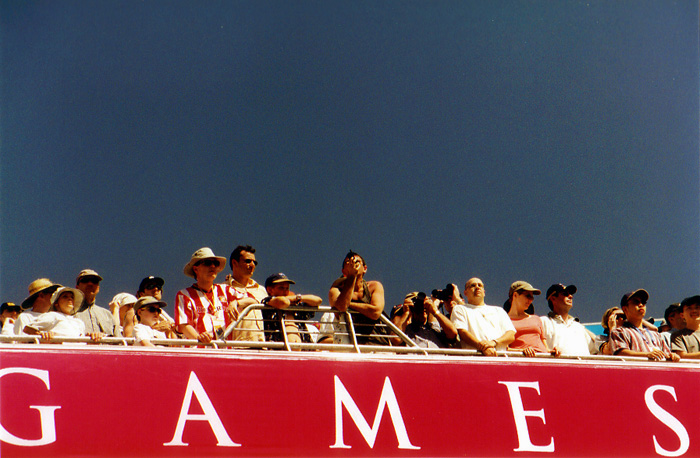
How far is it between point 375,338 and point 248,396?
1.61 metres

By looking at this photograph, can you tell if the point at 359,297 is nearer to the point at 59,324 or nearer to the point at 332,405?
the point at 332,405

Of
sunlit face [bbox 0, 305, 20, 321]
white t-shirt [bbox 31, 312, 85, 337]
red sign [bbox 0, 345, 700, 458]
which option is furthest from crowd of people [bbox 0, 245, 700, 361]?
sunlit face [bbox 0, 305, 20, 321]

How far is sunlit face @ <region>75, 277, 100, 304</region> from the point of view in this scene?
7.84 m

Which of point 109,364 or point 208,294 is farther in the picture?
point 208,294

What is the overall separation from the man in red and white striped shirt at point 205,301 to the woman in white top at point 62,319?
847mm

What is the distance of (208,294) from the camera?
24.0 ft

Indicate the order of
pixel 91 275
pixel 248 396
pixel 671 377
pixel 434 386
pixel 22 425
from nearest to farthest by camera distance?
1. pixel 22 425
2. pixel 248 396
3. pixel 434 386
4. pixel 671 377
5. pixel 91 275

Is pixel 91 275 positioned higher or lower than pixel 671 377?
higher

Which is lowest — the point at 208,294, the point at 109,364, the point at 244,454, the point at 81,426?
the point at 244,454

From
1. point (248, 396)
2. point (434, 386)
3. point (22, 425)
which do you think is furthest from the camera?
point (434, 386)

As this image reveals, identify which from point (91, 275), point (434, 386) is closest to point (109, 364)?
point (91, 275)

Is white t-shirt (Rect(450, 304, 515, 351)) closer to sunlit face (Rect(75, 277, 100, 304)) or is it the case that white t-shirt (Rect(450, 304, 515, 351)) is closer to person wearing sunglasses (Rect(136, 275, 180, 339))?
person wearing sunglasses (Rect(136, 275, 180, 339))

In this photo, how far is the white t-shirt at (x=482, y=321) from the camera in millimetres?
7625

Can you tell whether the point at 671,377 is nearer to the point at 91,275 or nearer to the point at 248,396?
the point at 248,396
